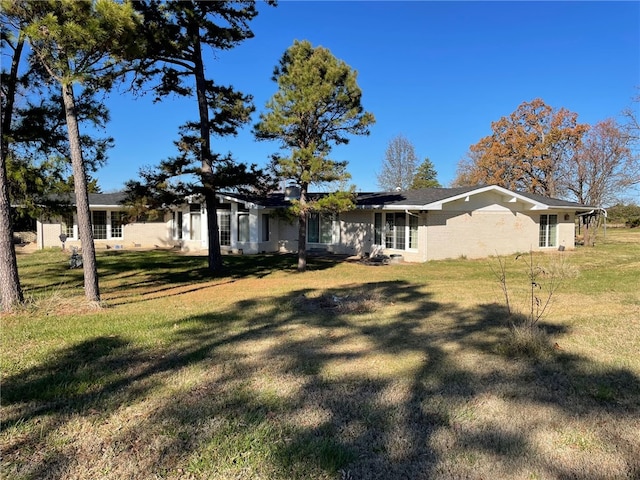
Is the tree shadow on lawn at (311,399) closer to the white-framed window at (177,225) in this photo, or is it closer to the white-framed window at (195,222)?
the white-framed window at (195,222)

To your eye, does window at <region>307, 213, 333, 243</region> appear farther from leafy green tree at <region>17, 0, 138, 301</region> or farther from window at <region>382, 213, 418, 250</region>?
leafy green tree at <region>17, 0, 138, 301</region>

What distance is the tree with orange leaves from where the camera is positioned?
33438 mm

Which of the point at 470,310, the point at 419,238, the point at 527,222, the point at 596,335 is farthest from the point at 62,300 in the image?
the point at 527,222

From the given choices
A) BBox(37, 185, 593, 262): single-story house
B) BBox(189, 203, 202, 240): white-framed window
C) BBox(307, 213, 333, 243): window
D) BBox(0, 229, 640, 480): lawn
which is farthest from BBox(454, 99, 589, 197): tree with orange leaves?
BBox(0, 229, 640, 480): lawn

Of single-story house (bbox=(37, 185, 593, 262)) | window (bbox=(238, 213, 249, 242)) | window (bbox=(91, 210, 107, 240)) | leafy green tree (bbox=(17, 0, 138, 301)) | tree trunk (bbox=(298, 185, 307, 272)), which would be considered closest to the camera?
leafy green tree (bbox=(17, 0, 138, 301))

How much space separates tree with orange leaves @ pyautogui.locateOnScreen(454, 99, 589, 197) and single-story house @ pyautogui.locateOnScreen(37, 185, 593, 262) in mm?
12034

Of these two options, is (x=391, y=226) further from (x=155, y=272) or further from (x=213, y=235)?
(x=155, y=272)

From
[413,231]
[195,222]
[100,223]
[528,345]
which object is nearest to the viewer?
[528,345]

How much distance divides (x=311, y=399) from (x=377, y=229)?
16.0m

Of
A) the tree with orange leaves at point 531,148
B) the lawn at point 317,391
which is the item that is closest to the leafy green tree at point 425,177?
the tree with orange leaves at point 531,148

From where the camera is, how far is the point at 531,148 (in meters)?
34.5

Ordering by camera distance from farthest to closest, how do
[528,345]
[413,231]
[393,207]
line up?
[413,231] → [393,207] → [528,345]

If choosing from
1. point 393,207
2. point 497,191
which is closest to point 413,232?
point 393,207

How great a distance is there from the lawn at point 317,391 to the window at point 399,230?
9.77m
